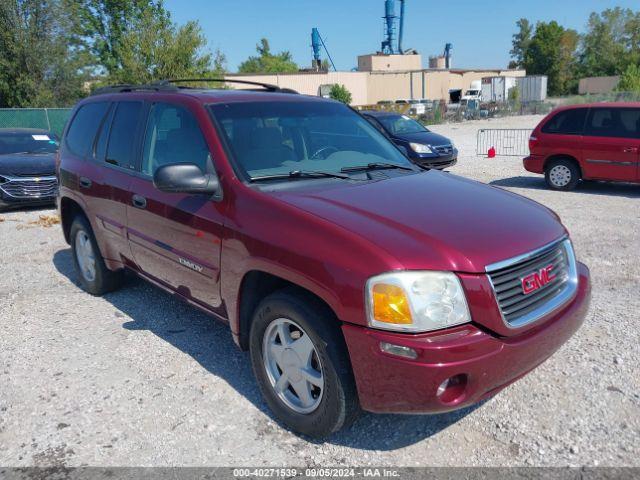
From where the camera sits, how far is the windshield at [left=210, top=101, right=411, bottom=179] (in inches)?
140

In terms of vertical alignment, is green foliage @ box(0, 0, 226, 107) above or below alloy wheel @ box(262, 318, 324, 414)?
above

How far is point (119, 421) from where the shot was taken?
3252mm

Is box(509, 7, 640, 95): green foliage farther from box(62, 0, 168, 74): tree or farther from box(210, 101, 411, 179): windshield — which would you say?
box(210, 101, 411, 179): windshield

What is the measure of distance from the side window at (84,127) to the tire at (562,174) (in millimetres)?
8994

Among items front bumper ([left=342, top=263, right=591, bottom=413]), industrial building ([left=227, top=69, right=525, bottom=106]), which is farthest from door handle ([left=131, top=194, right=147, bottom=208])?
industrial building ([left=227, top=69, right=525, bottom=106])

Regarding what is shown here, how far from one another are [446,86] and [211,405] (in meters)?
74.1

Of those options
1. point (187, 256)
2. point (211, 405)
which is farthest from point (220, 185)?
point (211, 405)

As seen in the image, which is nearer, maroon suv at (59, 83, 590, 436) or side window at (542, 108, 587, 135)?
maroon suv at (59, 83, 590, 436)

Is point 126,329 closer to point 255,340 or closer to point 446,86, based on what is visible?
point 255,340

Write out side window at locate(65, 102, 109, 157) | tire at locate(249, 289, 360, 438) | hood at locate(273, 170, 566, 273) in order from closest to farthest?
hood at locate(273, 170, 566, 273), tire at locate(249, 289, 360, 438), side window at locate(65, 102, 109, 157)

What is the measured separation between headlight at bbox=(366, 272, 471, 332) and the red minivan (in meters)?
9.00

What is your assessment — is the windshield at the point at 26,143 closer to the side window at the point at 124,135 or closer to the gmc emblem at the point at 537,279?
the side window at the point at 124,135

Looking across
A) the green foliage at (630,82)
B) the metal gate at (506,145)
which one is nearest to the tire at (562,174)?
the metal gate at (506,145)

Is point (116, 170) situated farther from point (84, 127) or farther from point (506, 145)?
point (506, 145)
